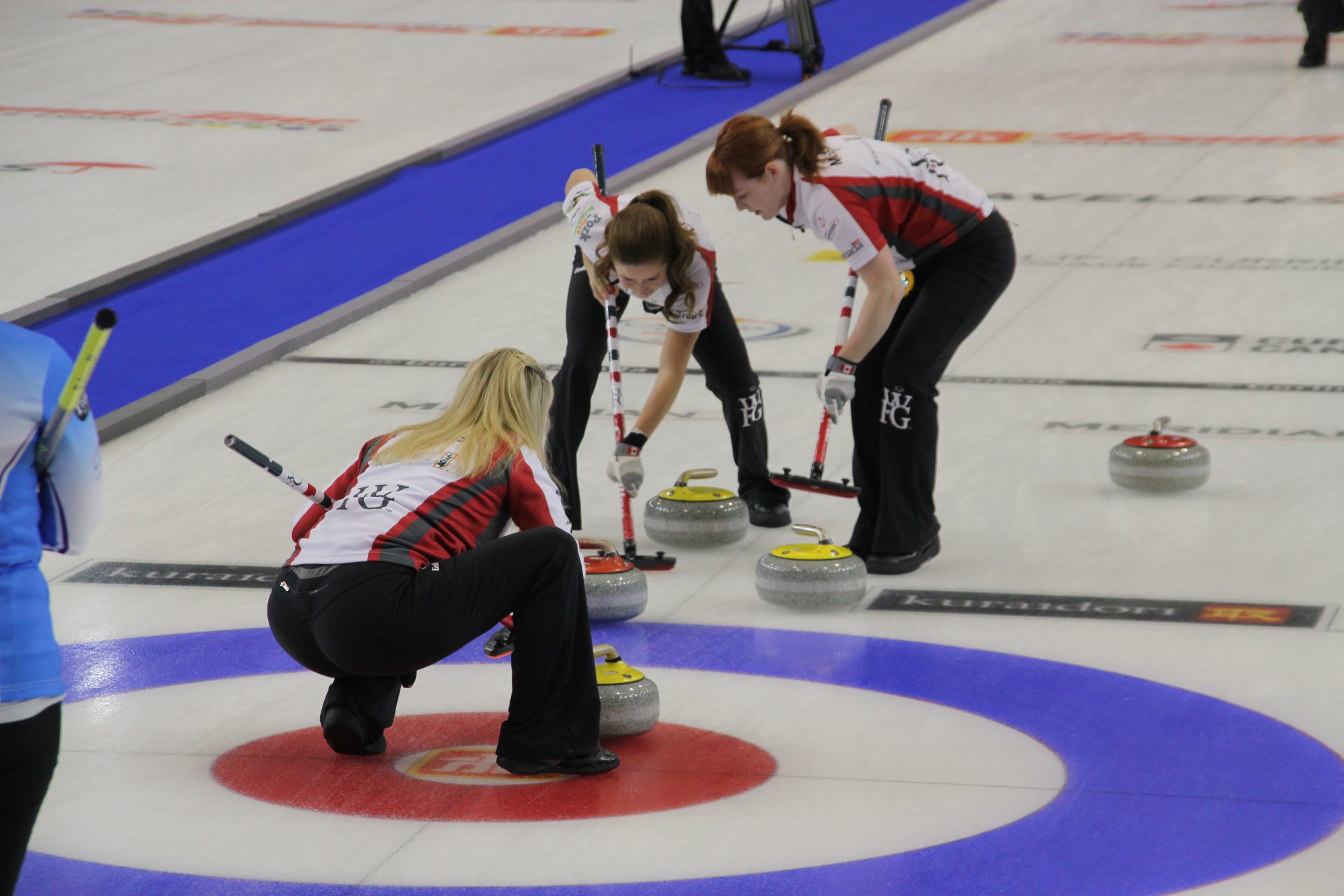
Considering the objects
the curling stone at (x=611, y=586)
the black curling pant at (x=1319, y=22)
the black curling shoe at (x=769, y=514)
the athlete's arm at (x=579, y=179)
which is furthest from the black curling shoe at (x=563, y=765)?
the black curling pant at (x=1319, y=22)

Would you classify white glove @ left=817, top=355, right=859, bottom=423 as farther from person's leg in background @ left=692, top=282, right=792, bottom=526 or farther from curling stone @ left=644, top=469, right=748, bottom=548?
person's leg in background @ left=692, top=282, right=792, bottom=526

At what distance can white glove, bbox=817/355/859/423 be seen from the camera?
221 inches

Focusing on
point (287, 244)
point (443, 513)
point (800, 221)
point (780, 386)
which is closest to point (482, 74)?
point (287, 244)

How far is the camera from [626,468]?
561cm

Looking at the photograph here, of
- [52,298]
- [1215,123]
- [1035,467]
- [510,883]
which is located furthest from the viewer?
[1215,123]

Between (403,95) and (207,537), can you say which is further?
(403,95)

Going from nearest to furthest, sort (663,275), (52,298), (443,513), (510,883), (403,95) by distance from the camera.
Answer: (510,883)
(443,513)
(663,275)
(52,298)
(403,95)

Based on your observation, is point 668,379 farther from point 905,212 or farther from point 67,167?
point 67,167

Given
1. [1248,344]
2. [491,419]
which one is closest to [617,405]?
[491,419]

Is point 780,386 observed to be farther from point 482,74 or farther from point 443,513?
point 482,74

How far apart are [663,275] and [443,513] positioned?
1.50 metres

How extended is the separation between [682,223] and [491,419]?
5.16 ft

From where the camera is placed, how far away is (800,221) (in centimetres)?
548

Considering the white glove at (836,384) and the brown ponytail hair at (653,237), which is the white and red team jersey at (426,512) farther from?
the white glove at (836,384)
